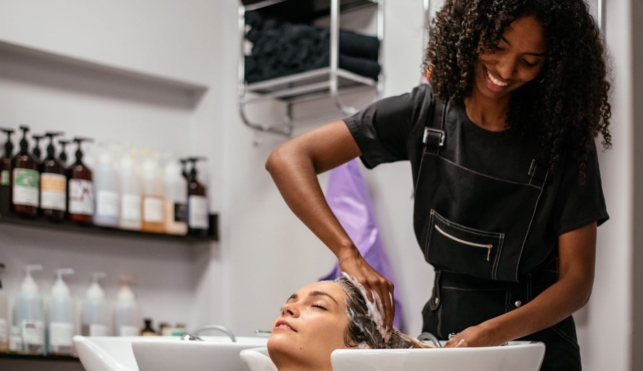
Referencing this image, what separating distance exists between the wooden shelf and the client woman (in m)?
1.71

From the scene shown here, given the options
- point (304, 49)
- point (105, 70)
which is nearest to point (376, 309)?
point (304, 49)

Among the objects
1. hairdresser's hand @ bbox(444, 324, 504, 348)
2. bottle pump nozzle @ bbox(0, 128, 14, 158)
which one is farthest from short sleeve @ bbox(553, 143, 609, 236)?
bottle pump nozzle @ bbox(0, 128, 14, 158)

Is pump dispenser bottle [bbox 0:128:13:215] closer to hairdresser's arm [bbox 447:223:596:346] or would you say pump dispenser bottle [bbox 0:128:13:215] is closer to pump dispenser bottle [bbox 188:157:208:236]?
pump dispenser bottle [bbox 188:157:208:236]

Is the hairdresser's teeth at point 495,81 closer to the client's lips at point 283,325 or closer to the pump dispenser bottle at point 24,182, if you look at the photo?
the client's lips at point 283,325

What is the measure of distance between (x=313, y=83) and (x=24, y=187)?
111 cm

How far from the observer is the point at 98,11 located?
3205 millimetres

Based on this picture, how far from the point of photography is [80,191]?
300 cm

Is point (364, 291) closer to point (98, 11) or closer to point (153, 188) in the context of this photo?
point (153, 188)

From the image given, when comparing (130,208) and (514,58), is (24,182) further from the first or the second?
(514,58)

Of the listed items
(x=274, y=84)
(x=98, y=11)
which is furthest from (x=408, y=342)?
(x=98, y=11)

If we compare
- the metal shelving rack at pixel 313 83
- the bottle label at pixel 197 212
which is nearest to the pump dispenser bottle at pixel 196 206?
the bottle label at pixel 197 212

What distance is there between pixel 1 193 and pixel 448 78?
72.6 inches

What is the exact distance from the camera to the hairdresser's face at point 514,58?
60.7 inches

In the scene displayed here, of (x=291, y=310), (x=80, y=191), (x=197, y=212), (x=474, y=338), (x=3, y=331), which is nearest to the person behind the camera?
(x=474, y=338)
